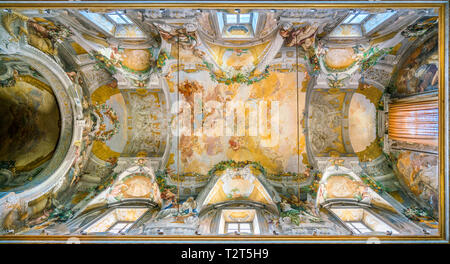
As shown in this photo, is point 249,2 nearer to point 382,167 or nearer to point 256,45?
point 256,45

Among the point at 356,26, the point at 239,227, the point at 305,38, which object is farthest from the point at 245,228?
the point at 356,26

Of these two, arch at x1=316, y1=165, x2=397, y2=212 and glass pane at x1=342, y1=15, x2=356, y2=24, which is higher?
glass pane at x1=342, y1=15, x2=356, y2=24

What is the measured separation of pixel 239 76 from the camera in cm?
784

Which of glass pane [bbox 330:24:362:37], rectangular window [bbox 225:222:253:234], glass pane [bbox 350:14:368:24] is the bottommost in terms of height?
rectangular window [bbox 225:222:253:234]

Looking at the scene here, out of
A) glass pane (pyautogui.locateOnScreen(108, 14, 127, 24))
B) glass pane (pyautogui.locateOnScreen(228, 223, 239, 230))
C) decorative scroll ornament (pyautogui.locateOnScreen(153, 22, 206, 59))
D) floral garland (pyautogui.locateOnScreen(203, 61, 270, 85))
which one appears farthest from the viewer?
floral garland (pyautogui.locateOnScreen(203, 61, 270, 85))

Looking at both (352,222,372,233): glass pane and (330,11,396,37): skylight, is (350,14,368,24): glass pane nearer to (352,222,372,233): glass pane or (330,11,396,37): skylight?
(330,11,396,37): skylight

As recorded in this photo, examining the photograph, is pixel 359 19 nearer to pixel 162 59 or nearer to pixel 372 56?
pixel 372 56

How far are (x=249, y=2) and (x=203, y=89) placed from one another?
13.2 feet

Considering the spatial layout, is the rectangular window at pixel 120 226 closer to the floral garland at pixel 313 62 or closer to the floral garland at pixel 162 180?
the floral garland at pixel 162 180

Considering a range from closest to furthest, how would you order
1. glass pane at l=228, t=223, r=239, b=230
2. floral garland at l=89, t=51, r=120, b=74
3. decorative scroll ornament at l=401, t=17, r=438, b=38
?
decorative scroll ornament at l=401, t=17, r=438, b=38, floral garland at l=89, t=51, r=120, b=74, glass pane at l=228, t=223, r=239, b=230

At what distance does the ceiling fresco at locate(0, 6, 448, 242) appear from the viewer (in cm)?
602

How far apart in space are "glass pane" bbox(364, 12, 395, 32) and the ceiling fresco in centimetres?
5

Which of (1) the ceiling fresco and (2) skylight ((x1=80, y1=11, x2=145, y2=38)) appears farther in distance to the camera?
(2) skylight ((x1=80, y1=11, x2=145, y2=38))

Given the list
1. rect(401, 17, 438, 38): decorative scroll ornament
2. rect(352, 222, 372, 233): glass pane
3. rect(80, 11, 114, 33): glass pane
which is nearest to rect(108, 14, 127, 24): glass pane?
rect(80, 11, 114, 33): glass pane
